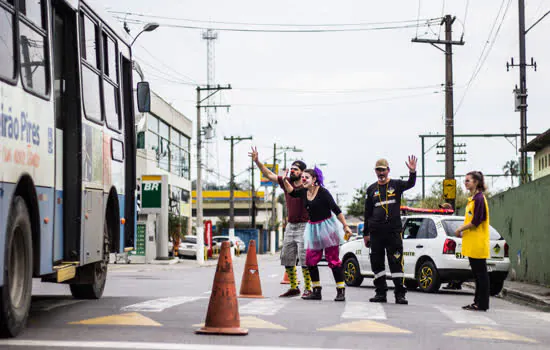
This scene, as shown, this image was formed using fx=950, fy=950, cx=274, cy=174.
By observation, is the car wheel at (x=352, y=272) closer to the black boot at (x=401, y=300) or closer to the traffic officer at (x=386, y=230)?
the traffic officer at (x=386, y=230)

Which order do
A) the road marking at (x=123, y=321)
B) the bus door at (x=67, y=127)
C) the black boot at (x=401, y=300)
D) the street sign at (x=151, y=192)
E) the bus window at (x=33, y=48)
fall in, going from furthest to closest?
the street sign at (x=151, y=192), the black boot at (x=401, y=300), the bus door at (x=67, y=127), the road marking at (x=123, y=321), the bus window at (x=33, y=48)

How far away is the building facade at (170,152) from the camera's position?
54.2 metres

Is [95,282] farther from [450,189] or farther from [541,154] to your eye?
[541,154]

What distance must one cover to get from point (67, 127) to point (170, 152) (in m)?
52.2

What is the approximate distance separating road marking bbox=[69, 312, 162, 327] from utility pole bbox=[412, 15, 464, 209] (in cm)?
2124

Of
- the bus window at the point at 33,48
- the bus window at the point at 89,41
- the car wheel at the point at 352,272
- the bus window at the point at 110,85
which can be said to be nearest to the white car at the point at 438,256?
the car wheel at the point at 352,272

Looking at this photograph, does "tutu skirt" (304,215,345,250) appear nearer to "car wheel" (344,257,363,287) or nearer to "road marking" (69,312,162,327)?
"road marking" (69,312,162,327)

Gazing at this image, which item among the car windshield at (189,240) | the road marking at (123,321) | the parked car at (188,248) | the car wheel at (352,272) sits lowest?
the parked car at (188,248)

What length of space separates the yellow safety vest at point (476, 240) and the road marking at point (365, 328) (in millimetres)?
2975

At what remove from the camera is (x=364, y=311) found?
36.5 feet

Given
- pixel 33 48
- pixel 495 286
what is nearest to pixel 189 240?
pixel 495 286

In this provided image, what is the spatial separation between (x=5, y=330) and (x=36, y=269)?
85 centimetres

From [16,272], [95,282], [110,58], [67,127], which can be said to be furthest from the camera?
[95,282]

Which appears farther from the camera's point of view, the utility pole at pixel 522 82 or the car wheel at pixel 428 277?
the utility pole at pixel 522 82
